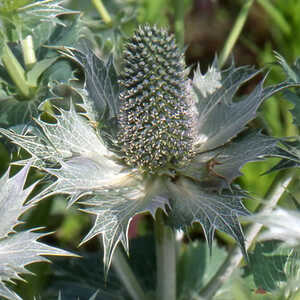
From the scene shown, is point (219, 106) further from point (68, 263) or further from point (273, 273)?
point (68, 263)

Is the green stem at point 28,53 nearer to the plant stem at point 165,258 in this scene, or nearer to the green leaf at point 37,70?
the green leaf at point 37,70

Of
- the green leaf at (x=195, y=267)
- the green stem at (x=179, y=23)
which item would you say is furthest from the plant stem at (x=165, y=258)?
the green stem at (x=179, y=23)

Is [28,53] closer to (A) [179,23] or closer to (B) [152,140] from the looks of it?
(B) [152,140]

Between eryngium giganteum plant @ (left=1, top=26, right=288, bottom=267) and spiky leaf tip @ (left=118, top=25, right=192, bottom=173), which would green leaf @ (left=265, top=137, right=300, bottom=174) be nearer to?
eryngium giganteum plant @ (left=1, top=26, right=288, bottom=267)

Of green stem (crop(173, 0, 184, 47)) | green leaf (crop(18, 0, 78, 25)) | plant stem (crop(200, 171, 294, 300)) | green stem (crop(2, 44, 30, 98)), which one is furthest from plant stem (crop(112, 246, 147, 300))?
green stem (crop(173, 0, 184, 47))

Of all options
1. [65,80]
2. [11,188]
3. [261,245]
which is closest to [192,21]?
[65,80]

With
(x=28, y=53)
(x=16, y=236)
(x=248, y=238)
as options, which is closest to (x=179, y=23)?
(x=28, y=53)
